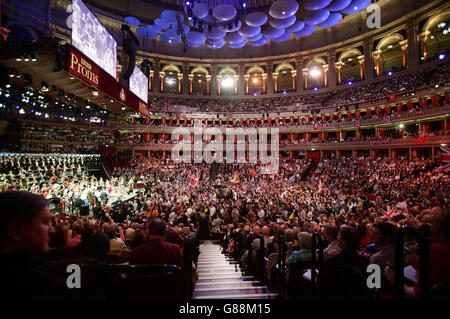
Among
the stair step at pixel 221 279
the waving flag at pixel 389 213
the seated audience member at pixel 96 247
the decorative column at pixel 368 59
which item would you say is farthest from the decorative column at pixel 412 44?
the seated audience member at pixel 96 247

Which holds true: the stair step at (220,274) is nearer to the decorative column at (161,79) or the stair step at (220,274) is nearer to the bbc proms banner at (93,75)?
the bbc proms banner at (93,75)

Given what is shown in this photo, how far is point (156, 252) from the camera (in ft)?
9.46

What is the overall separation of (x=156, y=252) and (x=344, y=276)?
2245 millimetres

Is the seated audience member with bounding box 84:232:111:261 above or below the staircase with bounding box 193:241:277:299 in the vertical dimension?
above

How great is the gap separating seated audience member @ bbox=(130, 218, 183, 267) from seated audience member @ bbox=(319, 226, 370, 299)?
1.79 meters

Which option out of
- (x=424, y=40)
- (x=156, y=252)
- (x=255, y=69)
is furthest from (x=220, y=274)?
(x=255, y=69)

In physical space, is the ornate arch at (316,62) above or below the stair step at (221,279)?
above

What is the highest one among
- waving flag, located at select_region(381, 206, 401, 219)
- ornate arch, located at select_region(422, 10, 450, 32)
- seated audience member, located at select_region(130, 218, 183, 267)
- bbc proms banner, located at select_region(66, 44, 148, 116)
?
ornate arch, located at select_region(422, 10, 450, 32)

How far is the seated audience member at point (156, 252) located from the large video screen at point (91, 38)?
8095 millimetres

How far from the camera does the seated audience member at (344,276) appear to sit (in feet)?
9.14

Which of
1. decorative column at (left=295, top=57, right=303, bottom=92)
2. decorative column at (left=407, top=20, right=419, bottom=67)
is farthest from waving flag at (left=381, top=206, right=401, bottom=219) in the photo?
decorative column at (left=295, top=57, right=303, bottom=92)

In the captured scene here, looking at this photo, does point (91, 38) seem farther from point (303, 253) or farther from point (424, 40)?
point (424, 40)

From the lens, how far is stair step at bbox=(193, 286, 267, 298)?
4.54 m

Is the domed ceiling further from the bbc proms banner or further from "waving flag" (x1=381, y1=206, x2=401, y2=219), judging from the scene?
"waving flag" (x1=381, y1=206, x2=401, y2=219)
